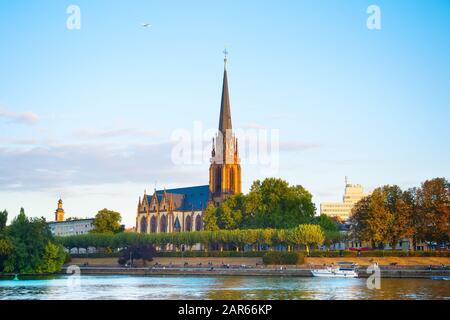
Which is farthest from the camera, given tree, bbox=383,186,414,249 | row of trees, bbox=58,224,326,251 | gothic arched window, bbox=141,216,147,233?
gothic arched window, bbox=141,216,147,233

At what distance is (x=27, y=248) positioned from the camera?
10106cm

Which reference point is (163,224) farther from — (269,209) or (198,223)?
(269,209)

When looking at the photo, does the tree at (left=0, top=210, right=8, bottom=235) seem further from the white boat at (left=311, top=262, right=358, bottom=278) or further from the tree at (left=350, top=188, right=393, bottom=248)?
the tree at (left=350, top=188, right=393, bottom=248)

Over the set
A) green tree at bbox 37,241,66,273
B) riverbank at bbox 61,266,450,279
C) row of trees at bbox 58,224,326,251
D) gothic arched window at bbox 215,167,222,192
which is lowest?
riverbank at bbox 61,266,450,279

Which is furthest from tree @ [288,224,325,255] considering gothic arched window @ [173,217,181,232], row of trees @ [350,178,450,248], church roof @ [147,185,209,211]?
gothic arched window @ [173,217,181,232]

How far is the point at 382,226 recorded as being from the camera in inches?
4006

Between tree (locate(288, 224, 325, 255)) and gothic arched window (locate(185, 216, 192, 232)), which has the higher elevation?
gothic arched window (locate(185, 216, 192, 232))

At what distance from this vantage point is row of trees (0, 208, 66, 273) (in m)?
98.3

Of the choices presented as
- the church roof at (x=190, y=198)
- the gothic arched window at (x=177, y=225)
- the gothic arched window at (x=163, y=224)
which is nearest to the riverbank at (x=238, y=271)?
the gothic arched window at (x=177, y=225)

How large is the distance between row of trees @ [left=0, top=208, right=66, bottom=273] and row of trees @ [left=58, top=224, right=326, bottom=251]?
2505 centimetres

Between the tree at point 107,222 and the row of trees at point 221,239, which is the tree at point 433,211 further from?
the tree at point 107,222

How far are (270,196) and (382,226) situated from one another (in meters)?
27.6

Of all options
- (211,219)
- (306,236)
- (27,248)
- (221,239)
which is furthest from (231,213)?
(27,248)

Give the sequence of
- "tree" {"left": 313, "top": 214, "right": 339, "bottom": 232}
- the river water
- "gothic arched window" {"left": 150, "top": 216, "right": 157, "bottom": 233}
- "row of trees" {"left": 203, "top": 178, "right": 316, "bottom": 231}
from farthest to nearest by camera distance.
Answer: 1. "gothic arched window" {"left": 150, "top": 216, "right": 157, "bottom": 233}
2. "tree" {"left": 313, "top": 214, "right": 339, "bottom": 232}
3. "row of trees" {"left": 203, "top": 178, "right": 316, "bottom": 231}
4. the river water
